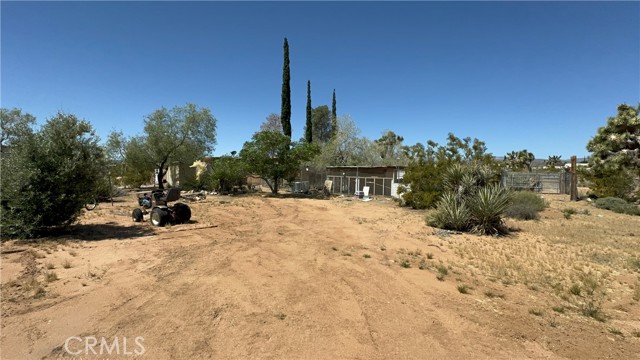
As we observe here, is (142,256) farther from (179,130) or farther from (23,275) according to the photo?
(179,130)

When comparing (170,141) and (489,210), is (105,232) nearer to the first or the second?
(489,210)

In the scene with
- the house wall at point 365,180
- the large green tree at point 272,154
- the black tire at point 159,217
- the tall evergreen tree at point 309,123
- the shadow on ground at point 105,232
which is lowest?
the shadow on ground at point 105,232

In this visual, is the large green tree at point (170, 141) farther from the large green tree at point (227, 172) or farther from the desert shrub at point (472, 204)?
the desert shrub at point (472, 204)

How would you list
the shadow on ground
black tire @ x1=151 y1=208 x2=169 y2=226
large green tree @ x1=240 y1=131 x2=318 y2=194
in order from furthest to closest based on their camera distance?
large green tree @ x1=240 y1=131 x2=318 y2=194 → black tire @ x1=151 y1=208 x2=169 y2=226 → the shadow on ground

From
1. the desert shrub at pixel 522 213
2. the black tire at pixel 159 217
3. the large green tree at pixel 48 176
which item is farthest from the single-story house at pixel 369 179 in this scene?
the large green tree at pixel 48 176

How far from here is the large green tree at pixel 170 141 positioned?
27000 mm

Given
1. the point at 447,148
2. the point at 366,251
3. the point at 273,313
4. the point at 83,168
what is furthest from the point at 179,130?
the point at 273,313

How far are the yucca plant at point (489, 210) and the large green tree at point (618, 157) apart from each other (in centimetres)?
1498

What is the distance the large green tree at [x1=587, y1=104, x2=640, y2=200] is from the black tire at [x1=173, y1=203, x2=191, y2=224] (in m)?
25.4

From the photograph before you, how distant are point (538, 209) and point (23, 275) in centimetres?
1934

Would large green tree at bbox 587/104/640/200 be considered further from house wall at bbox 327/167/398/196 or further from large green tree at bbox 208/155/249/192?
large green tree at bbox 208/155/249/192

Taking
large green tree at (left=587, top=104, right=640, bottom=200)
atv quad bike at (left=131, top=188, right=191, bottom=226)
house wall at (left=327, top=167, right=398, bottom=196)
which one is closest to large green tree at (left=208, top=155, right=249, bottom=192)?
house wall at (left=327, top=167, right=398, bottom=196)

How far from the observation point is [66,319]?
405 cm

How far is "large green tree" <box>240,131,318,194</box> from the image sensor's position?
25328mm
